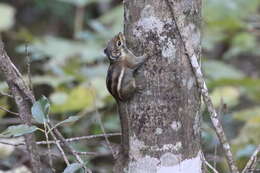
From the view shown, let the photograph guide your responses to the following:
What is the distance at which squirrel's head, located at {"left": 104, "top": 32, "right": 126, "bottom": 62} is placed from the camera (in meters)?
1.80

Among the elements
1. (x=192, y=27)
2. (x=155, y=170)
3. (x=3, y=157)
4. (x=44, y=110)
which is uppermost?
(x=192, y=27)

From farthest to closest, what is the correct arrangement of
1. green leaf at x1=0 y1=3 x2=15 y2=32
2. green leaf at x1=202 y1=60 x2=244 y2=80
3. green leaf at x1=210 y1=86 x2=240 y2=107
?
green leaf at x1=0 y1=3 x2=15 y2=32 → green leaf at x1=202 y1=60 x2=244 y2=80 → green leaf at x1=210 y1=86 x2=240 y2=107

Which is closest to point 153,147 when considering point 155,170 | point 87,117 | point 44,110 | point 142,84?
point 155,170

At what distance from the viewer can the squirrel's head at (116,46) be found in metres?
1.80

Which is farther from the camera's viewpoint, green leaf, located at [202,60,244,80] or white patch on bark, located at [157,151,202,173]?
green leaf, located at [202,60,244,80]

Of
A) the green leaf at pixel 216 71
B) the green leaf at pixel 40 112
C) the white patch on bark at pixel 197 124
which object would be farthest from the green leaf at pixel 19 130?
the green leaf at pixel 216 71

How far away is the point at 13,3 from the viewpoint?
6.20m

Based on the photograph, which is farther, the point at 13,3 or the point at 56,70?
the point at 13,3

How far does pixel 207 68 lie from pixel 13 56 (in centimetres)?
246

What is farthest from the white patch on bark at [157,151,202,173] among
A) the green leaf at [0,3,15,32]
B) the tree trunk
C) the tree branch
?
the green leaf at [0,3,15,32]

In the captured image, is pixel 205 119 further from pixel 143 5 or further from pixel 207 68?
pixel 143 5

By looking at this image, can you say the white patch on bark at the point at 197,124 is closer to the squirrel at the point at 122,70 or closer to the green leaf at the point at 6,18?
the squirrel at the point at 122,70

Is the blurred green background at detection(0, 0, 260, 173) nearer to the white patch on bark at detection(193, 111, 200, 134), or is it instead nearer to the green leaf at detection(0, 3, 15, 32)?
the green leaf at detection(0, 3, 15, 32)

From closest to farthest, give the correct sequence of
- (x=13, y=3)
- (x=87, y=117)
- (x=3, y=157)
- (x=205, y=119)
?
(x=3, y=157) < (x=205, y=119) < (x=87, y=117) < (x=13, y=3)
